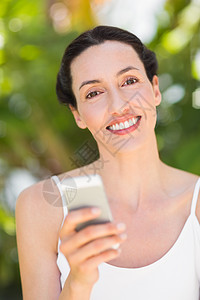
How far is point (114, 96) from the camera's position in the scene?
1420 millimetres

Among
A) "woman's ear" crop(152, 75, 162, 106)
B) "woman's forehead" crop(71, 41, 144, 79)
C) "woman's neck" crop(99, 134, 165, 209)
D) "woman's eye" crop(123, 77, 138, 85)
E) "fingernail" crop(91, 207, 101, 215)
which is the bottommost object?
"woman's neck" crop(99, 134, 165, 209)

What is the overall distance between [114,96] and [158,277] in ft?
2.00

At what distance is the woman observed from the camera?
1.42m

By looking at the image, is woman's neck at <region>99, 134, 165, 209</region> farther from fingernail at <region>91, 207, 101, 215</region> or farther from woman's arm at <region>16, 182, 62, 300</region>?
fingernail at <region>91, 207, 101, 215</region>

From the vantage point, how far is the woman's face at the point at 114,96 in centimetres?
142

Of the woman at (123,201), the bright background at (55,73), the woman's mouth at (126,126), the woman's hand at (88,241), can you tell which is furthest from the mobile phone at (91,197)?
the bright background at (55,73)

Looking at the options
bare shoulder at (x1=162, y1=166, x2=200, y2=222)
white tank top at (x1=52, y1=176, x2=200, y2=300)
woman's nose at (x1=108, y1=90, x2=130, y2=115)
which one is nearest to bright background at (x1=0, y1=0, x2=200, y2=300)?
bare shoulder at (x1=162, y1=166, x2=200, y2=222)

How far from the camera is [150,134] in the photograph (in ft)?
4.94

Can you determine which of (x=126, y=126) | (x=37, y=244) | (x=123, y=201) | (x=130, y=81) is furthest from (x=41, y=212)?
(x=130, y=81)

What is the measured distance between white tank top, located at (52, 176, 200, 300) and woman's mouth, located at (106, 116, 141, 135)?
0.33 metres

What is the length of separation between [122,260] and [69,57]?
0.73m

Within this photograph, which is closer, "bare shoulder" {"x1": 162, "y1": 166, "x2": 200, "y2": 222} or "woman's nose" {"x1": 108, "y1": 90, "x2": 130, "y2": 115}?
"woman's nose" {"x1": 108, "y1": 90, "x2": 130, "y2": 115}

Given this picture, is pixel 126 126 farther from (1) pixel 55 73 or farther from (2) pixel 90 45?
(1) pixel 55 73

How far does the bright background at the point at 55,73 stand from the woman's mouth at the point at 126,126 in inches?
61.3
